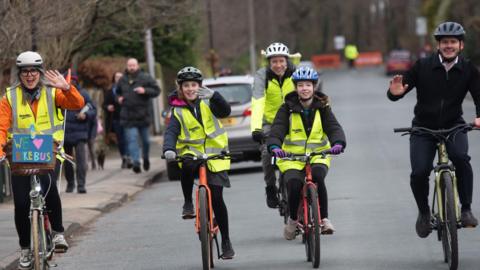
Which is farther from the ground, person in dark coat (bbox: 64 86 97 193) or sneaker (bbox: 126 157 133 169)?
person in dark coat (bbox: 64 86 97 193)

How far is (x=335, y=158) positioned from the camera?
23.6m

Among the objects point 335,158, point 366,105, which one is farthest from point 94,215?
point 366,105

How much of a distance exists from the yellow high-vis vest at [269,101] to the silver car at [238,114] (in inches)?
328

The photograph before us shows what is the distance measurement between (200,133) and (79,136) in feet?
25.1

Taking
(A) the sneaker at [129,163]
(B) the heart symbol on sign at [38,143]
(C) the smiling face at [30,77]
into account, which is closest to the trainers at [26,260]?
(B) the heart symbol on sign at [38,143]

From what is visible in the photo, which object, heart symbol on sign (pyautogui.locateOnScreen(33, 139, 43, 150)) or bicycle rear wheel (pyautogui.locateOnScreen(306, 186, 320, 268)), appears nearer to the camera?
heart symbol on sign (pyautogui.locateOnScreen(33, 139, 43, 150))

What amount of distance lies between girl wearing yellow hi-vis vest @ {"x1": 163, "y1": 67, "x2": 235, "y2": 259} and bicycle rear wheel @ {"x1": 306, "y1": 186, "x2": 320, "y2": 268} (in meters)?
0.71

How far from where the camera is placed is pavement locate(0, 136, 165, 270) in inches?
518

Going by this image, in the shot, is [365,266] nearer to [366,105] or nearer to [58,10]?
[58,10]

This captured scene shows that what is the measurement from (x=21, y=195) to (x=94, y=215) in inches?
227

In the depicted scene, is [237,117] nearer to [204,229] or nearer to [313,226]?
[313,226]

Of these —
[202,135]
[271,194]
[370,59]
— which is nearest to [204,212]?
[202,135]

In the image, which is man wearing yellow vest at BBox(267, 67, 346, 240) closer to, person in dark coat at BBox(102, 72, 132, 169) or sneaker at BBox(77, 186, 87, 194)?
sneaker at BBox(77, 186, 87, 194)

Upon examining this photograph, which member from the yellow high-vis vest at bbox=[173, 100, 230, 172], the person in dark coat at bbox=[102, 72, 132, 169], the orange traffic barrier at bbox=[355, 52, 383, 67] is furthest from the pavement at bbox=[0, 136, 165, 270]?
the orange traffic barrier at bbox=[355, 52, 383, 67]
